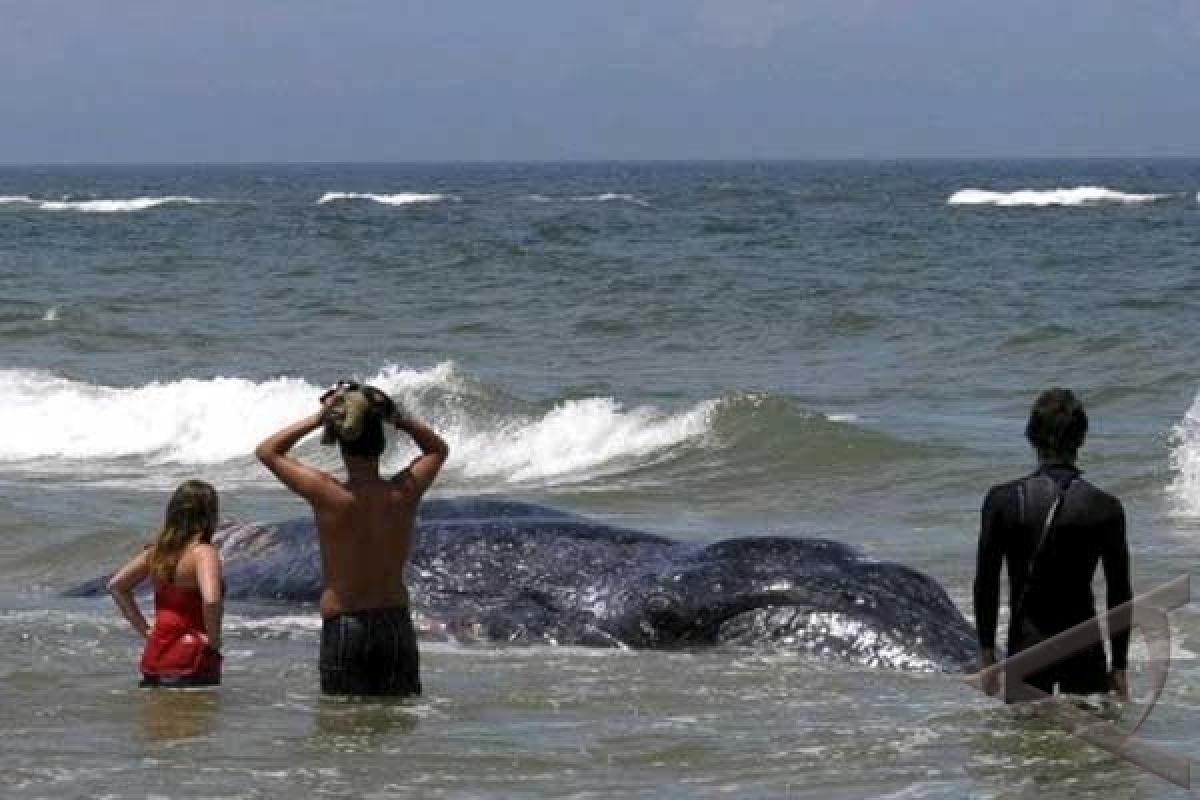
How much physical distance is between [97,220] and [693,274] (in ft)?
120

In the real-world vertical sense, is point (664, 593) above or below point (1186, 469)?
above

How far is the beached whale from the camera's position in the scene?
1039 cm

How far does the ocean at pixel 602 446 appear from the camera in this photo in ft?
27.2

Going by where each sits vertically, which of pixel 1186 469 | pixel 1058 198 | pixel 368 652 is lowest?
pixel 1186 469

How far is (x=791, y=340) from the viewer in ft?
96.0

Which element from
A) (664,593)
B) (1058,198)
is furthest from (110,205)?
(664,593)

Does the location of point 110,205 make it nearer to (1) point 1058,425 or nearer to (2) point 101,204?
(2) point 101,204

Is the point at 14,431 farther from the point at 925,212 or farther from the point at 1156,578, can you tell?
the point at 925,212

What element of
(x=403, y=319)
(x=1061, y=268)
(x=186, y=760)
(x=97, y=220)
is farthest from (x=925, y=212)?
(x=186, y=760)

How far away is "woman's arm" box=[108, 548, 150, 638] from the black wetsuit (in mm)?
3132

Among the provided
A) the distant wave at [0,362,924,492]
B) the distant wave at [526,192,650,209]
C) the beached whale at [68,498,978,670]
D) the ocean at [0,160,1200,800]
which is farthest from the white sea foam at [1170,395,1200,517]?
→ the distant wave at [526,192,650,209]

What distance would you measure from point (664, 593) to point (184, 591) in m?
2.66

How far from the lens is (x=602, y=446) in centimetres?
2072

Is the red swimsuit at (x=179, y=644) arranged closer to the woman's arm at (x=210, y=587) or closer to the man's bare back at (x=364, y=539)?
the woman's arm at (x=210, y=587)
